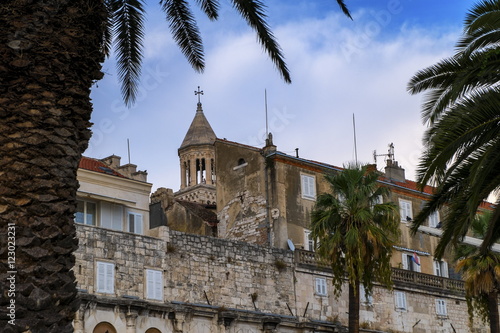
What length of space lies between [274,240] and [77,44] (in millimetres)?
32332

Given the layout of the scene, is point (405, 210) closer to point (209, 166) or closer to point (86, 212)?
point (86, 212)

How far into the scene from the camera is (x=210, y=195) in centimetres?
8238

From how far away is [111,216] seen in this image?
39406mm

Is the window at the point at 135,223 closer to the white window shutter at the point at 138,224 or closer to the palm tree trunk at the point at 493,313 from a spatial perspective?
the white window shutter at the point at 138,224

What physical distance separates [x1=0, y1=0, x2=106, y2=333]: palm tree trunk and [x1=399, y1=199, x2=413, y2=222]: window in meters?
39.6

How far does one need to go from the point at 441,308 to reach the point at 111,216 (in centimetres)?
1904

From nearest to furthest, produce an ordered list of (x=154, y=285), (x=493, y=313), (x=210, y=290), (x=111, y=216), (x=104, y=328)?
(x=104, y=328)
(x=154, y=285)
(x=210, y=290)
(x=111, y=216)
(x=493, y=313)

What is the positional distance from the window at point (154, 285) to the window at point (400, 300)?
13.9 meters

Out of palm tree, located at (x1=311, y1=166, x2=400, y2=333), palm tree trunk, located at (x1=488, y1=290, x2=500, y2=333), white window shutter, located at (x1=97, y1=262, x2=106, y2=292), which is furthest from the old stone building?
palm tree trunk, located at (x1=488, y1=290, x2=500, y2=333)

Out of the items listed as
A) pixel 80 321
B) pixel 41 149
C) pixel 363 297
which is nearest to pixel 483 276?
pixel 363 297

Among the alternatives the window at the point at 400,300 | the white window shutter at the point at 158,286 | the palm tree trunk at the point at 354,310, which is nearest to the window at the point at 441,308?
the window at the point at 400,300

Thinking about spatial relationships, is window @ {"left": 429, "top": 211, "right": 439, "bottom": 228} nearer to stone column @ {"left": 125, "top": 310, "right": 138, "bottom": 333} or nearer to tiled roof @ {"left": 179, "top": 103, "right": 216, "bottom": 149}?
stone column @ {"left": 125, "top": 310, "right": 138, "bottom": 333}

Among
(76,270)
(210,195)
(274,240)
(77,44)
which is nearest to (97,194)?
(76,270)

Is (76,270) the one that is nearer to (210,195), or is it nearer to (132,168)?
(132,168)
